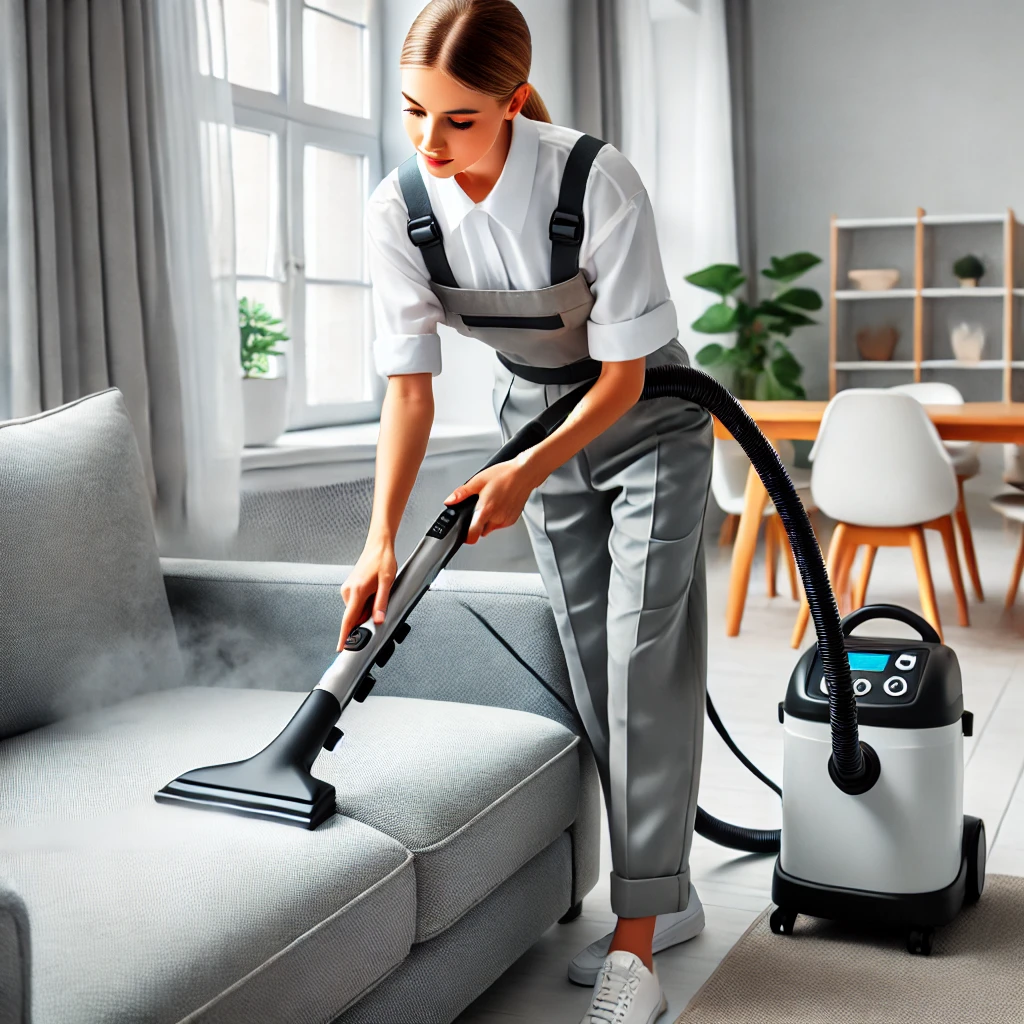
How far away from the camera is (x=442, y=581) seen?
180 cm

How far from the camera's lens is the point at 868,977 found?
168 cm

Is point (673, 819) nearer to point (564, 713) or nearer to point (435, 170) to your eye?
point (564, 713)

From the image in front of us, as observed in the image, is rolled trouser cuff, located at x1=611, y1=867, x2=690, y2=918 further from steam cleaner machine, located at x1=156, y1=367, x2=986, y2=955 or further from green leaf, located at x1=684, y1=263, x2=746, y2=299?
green leaf, located at x1=684, y1=263, x2=746, y2=299

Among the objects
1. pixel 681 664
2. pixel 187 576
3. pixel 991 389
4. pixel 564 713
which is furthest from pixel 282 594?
pixel 991 389

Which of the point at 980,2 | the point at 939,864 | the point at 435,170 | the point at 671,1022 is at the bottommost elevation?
the point at 671,1022

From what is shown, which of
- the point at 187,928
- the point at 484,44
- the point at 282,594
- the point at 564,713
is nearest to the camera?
the point at 187,928

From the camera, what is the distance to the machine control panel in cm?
175

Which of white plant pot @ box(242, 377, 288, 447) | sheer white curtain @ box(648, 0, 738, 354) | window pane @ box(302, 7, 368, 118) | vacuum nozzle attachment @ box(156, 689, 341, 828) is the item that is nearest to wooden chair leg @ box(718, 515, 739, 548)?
sheer white curtain @ box(648, 0, 738, 354)

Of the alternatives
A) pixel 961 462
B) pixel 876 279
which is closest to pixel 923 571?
pixel 961 462

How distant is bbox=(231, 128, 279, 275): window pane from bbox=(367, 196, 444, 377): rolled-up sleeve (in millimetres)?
2008

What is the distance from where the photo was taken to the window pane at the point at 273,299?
350 centimetres

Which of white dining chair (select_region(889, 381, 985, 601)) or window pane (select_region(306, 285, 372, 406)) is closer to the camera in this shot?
window pane (select_region(306, 285, 372, 406))

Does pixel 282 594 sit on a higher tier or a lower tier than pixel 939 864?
higher

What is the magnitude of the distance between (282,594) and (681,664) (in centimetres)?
61
